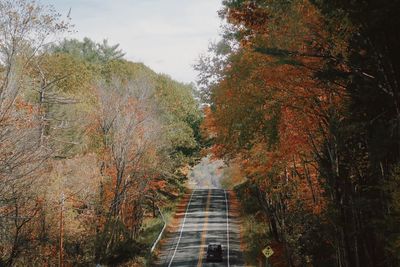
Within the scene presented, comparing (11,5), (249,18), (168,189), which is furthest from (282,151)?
(168,189)

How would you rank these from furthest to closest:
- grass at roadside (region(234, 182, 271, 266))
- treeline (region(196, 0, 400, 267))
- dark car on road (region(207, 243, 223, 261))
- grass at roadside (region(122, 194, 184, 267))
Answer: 1. grass at roadside (region(234, 182, 271, 266))
2. dark car on road (region(207, 243, 223, 261))
3. grass at roadside (region(122, 194, 184, 267))
4. treeline (region(196, 0, 400, 267))

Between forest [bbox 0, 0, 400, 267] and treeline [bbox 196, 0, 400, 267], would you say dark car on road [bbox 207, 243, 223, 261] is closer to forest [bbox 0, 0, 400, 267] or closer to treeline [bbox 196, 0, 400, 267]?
forest [bbox 0, 0, 400, 267]

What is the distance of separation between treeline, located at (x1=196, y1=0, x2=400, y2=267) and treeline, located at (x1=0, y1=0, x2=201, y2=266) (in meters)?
6.73

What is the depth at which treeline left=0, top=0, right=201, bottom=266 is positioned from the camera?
16672 mm

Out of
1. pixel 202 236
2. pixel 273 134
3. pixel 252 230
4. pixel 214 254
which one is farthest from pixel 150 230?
pixel 273 134

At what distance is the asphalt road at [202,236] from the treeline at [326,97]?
40.6ft

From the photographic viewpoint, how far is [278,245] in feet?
124

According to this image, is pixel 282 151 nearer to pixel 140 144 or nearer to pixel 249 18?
pixel 249 18

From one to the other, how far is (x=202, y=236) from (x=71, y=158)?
47.8ft

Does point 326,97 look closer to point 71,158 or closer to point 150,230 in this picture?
point 71,158

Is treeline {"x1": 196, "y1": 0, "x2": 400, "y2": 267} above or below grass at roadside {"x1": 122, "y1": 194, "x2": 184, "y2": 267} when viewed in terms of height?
above

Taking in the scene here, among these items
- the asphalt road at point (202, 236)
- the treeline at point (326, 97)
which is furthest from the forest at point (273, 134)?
the asphalt road at point (202, 236)

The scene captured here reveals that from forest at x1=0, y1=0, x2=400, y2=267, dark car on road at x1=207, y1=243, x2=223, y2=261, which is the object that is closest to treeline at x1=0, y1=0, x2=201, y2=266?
forest at x1=0, y1=0, x2=400, y2=267

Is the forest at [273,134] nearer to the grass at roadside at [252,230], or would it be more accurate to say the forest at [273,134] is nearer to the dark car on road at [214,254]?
the grass at roadside at [252,230]
